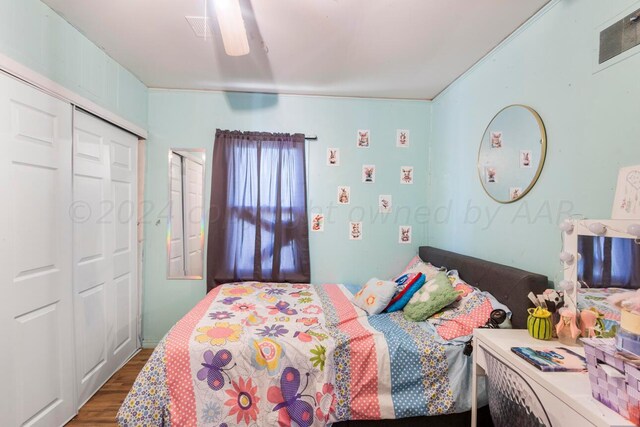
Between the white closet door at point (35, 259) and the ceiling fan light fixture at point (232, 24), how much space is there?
1116 millimetres

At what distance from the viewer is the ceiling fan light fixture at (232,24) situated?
1.30 meters

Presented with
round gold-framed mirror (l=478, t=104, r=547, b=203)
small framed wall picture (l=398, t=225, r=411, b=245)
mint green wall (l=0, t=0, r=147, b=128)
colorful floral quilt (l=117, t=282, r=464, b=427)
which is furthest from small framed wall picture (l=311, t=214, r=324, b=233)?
mint green wall (l=0, t=0, r=147, b=128)

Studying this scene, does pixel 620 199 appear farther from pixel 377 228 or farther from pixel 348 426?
pixel 377 228

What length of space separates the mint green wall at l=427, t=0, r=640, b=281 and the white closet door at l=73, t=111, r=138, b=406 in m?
2.88

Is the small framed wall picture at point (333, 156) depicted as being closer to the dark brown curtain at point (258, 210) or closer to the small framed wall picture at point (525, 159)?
the dark brown curtain at point (258, 210)

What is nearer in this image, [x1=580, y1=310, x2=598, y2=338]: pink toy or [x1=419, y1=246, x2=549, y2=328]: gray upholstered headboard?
[x1=580, y1=310, x2=598, y2=338]: pink toy

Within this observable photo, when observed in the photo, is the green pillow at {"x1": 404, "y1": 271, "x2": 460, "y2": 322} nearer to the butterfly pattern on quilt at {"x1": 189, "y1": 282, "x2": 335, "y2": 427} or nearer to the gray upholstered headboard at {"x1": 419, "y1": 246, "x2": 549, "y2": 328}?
the gray upholstered headboard at {"x1": 419, "y1": 246, "x2": 549, "y2": 328}

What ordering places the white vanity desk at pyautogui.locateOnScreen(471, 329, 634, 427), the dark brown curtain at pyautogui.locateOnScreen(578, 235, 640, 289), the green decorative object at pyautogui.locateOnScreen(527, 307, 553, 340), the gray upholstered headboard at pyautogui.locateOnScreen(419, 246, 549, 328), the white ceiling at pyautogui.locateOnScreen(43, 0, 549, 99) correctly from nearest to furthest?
the white vanity desk at pyautogui.locateOnScreen(471, 329, 634, 427) < the dark brown curtain at pyautogui.locateOnScreen(578, 235, 640, 289) < the green decorative object at pyautogui.locateOnScreen(527, 307, 553, 340) < the gray upholstered headboard at pyautogui.locateOnScreen(419, 246, 549, 328) < the white ceiling at pyautogui.locateOnScreen(43, 0, 549, 99)

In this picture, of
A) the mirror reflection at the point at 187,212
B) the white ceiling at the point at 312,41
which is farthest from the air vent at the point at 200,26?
the mirror reflection at the point at 187,212

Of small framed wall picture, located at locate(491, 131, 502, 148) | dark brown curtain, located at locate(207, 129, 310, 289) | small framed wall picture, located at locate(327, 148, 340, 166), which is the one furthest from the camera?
small framed wall picture, located at locate(327, 148, 340, 166)

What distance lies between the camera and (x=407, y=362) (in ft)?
5.33

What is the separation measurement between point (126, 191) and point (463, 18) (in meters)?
2.89

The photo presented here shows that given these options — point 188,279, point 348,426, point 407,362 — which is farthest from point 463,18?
point 188,279

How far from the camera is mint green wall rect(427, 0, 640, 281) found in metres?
1.31
